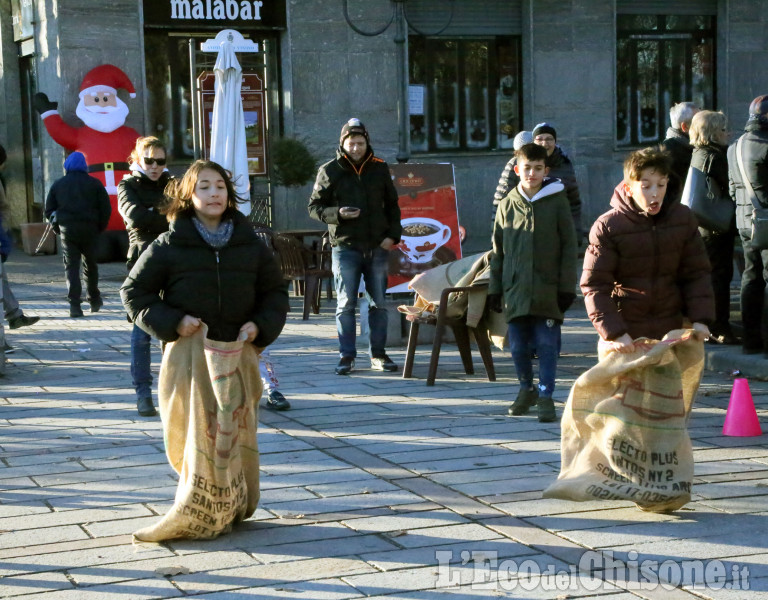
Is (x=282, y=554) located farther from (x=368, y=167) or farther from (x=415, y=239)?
(x=415, y=239)

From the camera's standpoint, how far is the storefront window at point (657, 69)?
69.7 feet

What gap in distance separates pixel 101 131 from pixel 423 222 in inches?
292

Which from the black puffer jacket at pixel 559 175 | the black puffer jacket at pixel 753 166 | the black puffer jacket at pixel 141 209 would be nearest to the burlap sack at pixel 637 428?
the black puffer jacket at pixel 141 209

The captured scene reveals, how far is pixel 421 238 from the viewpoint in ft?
40.1

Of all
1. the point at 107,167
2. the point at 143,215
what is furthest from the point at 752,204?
the point at 107,167

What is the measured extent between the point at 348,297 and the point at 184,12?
10365mm

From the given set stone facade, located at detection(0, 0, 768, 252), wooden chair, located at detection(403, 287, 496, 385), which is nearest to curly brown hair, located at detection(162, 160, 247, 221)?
wooden chair, located at detection(403, 287, 496, 385)

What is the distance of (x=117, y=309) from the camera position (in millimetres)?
13883

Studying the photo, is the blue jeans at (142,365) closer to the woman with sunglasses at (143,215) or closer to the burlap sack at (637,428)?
the woman with sunglasses at (143,215)

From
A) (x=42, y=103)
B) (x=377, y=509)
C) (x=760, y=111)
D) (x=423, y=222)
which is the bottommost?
(x=377, y=509)

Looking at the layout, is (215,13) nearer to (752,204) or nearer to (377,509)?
(752,204)

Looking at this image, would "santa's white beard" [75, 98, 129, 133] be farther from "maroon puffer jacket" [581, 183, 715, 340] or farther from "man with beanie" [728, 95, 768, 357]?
"maroon puffer jacket" [581, 183, 715, 340]

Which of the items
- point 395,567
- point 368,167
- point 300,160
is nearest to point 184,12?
point 300,160

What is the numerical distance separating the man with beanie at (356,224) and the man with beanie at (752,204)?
102 inches
